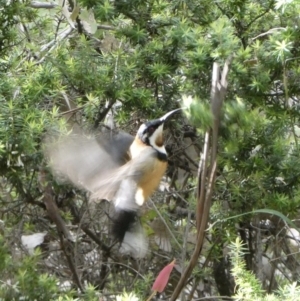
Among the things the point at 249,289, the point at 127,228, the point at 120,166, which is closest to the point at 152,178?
the point at 120,166

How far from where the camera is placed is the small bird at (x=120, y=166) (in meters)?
1.36

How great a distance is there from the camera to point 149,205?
172 centimetres

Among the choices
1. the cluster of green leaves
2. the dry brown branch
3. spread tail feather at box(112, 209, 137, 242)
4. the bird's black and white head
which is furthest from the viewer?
the bird's black and white head

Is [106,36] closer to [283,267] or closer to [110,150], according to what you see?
[110,150]

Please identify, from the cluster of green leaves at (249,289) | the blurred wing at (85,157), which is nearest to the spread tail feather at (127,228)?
the blurred wing at (85,157)

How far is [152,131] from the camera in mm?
1483

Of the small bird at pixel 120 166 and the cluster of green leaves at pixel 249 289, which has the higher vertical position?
the small bird at pixel 120 166

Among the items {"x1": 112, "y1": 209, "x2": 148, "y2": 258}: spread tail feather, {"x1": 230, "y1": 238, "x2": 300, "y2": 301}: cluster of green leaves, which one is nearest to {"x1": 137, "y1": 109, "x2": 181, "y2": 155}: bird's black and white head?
{"x1": 112, "y1": 209, "x2": 148, "y2": 258}: spread tail feather

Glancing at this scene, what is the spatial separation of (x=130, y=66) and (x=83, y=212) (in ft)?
1.51

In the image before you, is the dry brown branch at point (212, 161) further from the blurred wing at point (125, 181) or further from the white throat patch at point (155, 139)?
the white throat patch at point (155, 139)

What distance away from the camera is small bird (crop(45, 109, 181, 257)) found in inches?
53.4

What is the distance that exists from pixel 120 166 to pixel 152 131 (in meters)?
0.12

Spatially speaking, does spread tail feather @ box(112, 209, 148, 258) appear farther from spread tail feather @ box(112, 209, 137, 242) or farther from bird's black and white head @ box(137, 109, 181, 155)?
bird's black and white head @ box(137, 109, 181, 155)

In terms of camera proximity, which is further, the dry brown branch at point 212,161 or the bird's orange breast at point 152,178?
the bird's orange breast at point 152,178
